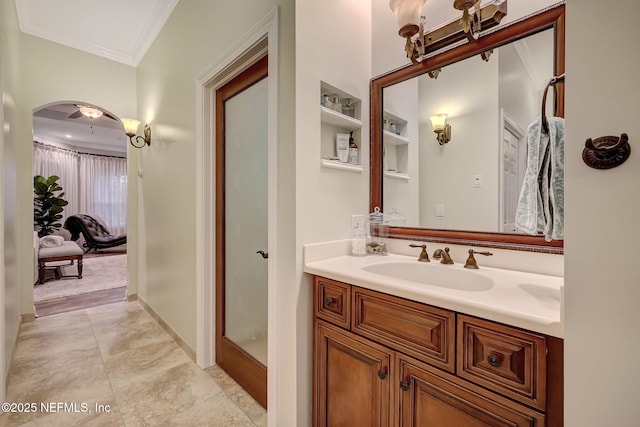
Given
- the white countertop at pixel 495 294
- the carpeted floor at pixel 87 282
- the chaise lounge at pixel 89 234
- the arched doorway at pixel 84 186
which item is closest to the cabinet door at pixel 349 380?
the white countertop at pixel 495 294

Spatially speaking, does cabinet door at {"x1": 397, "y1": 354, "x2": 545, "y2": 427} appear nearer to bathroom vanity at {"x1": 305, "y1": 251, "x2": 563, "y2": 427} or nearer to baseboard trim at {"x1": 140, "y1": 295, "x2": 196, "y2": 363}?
bathroom vanity at {"x1": 305, "y1": 251, "x2": 563, "y2": 427}

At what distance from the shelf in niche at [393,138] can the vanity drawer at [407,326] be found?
3.18ft

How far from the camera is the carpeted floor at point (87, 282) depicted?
148 inches

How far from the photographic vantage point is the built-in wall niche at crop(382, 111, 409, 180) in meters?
1.70

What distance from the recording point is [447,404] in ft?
2.91

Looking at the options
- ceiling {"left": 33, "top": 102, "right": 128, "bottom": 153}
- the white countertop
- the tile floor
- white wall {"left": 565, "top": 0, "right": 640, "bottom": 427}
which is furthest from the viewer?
ceiling {"left": 33, "top": 102, "right": 128, "bottom": 153}

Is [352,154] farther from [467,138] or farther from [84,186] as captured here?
[84,186]

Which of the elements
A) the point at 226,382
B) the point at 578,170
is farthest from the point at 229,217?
the point at 578,170

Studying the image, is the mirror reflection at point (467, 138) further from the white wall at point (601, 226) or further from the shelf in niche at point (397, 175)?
the white wall at point (601, 226)

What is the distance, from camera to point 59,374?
1987 mm

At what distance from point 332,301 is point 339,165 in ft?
2.32

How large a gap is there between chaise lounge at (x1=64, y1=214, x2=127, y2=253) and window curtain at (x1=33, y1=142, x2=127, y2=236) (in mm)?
681

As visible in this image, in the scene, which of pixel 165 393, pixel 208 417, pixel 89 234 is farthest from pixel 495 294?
pixel 89 234

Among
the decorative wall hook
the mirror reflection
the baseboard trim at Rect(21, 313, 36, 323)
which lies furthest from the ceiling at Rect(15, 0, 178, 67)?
the decorative wall hook
